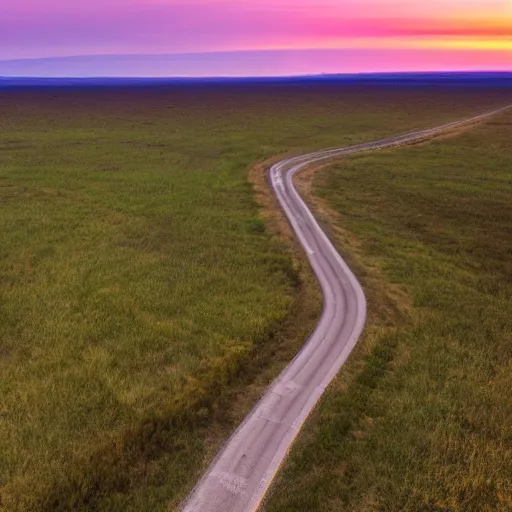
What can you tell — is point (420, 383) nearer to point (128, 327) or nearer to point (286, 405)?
point (286, 405)

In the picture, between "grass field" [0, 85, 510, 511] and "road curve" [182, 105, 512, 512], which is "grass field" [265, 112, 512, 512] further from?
"grass field" [0, 85, 510, 511]

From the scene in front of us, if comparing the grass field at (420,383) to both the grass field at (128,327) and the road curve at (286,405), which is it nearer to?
the road curve at (286,405)

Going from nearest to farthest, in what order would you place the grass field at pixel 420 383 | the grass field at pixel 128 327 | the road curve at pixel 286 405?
the road curve at pixel 286 405 → the grass field at pixel 420 383 → the grass field at pixel 128 327

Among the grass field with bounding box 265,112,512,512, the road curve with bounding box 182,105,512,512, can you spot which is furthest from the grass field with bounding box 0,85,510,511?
the grass field with bounding box 265,112,512,512

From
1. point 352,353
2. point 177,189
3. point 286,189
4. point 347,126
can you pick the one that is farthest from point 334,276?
point 347,126

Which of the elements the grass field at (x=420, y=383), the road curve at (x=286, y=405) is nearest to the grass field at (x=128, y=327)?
the road curve at (x=286, y=405)

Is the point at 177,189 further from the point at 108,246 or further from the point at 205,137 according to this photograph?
the point at 205,137

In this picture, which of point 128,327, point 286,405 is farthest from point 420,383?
point 128,327
